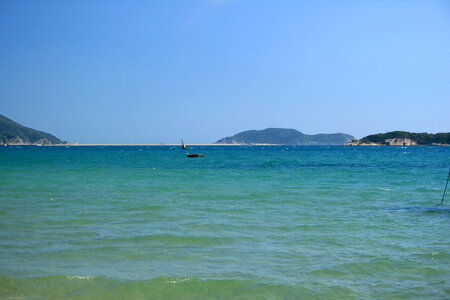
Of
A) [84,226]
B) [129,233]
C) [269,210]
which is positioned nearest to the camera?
[129,233]

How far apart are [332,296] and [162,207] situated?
10.5 m

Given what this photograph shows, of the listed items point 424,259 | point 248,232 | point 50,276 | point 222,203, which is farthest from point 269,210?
point 50,276

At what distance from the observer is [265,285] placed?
744 cm

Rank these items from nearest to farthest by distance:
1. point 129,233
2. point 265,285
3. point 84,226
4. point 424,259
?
point 265,285
point 424,259
point 129,233
point 84,226

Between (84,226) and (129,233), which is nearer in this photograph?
(129,233)

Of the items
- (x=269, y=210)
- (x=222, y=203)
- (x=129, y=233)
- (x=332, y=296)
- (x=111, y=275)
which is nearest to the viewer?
(x=332, y=296)

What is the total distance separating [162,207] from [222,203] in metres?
2.74

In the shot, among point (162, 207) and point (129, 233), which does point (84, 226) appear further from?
point (162, 207)

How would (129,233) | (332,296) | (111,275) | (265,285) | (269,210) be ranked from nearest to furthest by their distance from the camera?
1. (332,296)
2. (265,285)
3. (111,275)
4. (129,233)
5. (269,210)

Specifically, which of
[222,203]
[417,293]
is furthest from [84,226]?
[417,293]

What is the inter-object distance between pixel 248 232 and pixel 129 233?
3452 millimetres

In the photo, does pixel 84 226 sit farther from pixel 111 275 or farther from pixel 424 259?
pixel 424 259

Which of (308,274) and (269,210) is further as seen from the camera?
(269,210)

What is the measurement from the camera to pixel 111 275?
314 inches
